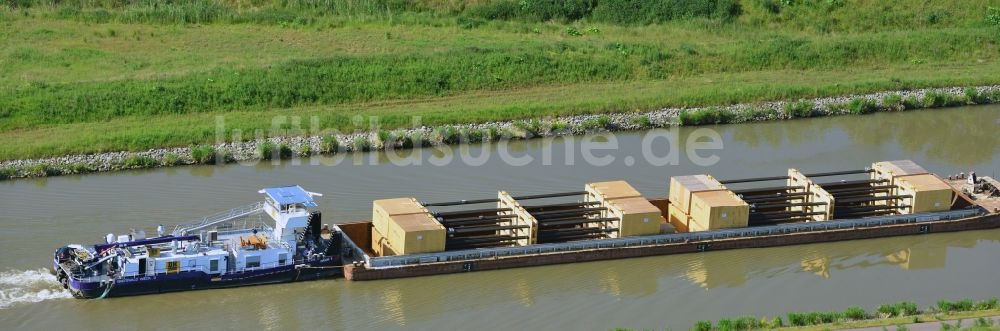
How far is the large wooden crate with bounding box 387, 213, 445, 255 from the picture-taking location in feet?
122

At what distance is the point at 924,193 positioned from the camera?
42.2 m

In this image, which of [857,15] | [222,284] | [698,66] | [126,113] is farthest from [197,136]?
[857,15]

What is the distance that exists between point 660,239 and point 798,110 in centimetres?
1748

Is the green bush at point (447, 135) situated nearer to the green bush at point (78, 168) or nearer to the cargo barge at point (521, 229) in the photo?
the cargo barge at point (521, 229)

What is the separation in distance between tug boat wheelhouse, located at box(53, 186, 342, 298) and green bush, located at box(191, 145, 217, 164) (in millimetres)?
8188

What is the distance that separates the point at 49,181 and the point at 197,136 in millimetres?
5846

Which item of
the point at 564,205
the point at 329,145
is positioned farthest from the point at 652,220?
the point at 329,145

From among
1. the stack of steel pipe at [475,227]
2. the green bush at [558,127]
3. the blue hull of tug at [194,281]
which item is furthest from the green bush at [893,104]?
the blue hull of tug at [194,281]

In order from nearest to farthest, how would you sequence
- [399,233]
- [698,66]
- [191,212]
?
[399,233]
[191,212]
[698,66]

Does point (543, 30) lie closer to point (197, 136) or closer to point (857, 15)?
point (857, 15)

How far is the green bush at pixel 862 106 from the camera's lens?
55.8 m

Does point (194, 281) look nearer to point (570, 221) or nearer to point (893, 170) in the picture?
point (570, 221)

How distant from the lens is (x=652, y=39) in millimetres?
64938

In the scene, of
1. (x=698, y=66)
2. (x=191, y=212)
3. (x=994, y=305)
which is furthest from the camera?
(x=698, y=66)
